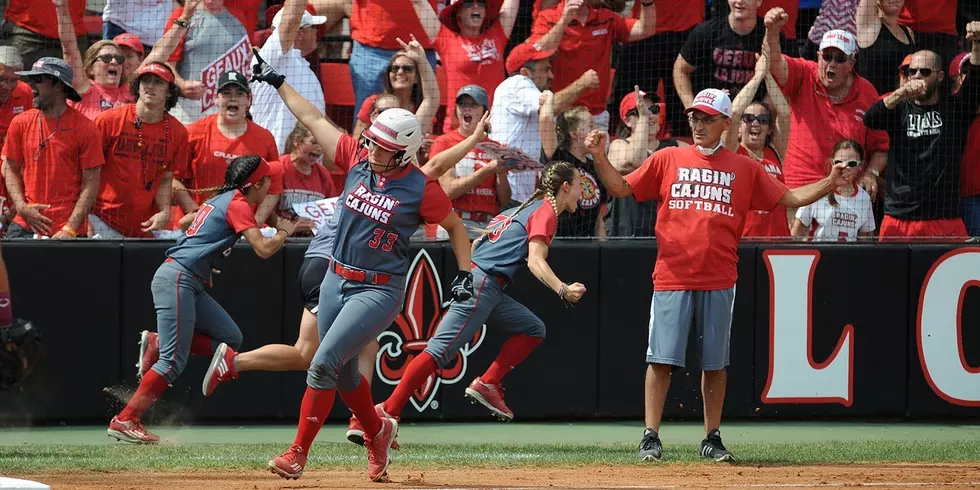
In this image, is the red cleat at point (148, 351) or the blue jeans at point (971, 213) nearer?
the red cleat at point (148, 351)

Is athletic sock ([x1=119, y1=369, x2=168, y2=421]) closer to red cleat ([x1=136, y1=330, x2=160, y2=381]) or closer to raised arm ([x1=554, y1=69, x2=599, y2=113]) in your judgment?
red cleat ([x1=136, y1=330, x2=160, y2=381])

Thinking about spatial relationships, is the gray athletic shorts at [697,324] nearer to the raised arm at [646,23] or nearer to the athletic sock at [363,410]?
the athletic sock at [363,410]

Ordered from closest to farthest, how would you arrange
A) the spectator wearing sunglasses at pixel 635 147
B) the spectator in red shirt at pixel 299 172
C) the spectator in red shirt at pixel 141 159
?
the spectator in red shirt at pixel 141 159 → the spectator in red shirt at pixel 299 172 → the spectator wearing sunglasses at pixel 635 147

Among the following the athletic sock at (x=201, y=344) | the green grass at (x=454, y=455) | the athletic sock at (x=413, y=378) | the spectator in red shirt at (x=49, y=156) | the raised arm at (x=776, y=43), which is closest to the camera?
the green grass at (x=454, y=455)

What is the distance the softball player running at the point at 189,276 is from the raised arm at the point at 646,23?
393 cm

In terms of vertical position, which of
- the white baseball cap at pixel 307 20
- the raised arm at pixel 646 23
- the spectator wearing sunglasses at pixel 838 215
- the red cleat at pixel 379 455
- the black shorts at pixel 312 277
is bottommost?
the red cleat at pixel 379 455

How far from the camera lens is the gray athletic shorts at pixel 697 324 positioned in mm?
8016

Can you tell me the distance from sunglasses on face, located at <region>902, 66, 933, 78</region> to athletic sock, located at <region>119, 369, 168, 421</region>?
6416 mm

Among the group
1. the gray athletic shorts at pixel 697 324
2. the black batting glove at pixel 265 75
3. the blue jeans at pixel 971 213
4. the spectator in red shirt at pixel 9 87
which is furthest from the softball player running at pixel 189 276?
the blue jeans at pixel 971 213

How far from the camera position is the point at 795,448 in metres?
8.95

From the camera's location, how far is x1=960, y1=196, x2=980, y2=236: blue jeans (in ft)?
35.1

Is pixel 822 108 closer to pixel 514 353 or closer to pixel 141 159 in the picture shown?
pixel 514 353

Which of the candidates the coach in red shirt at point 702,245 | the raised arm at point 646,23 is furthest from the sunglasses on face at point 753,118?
the coach in red shirt at point 702,245

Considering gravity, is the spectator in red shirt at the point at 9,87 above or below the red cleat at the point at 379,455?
above
